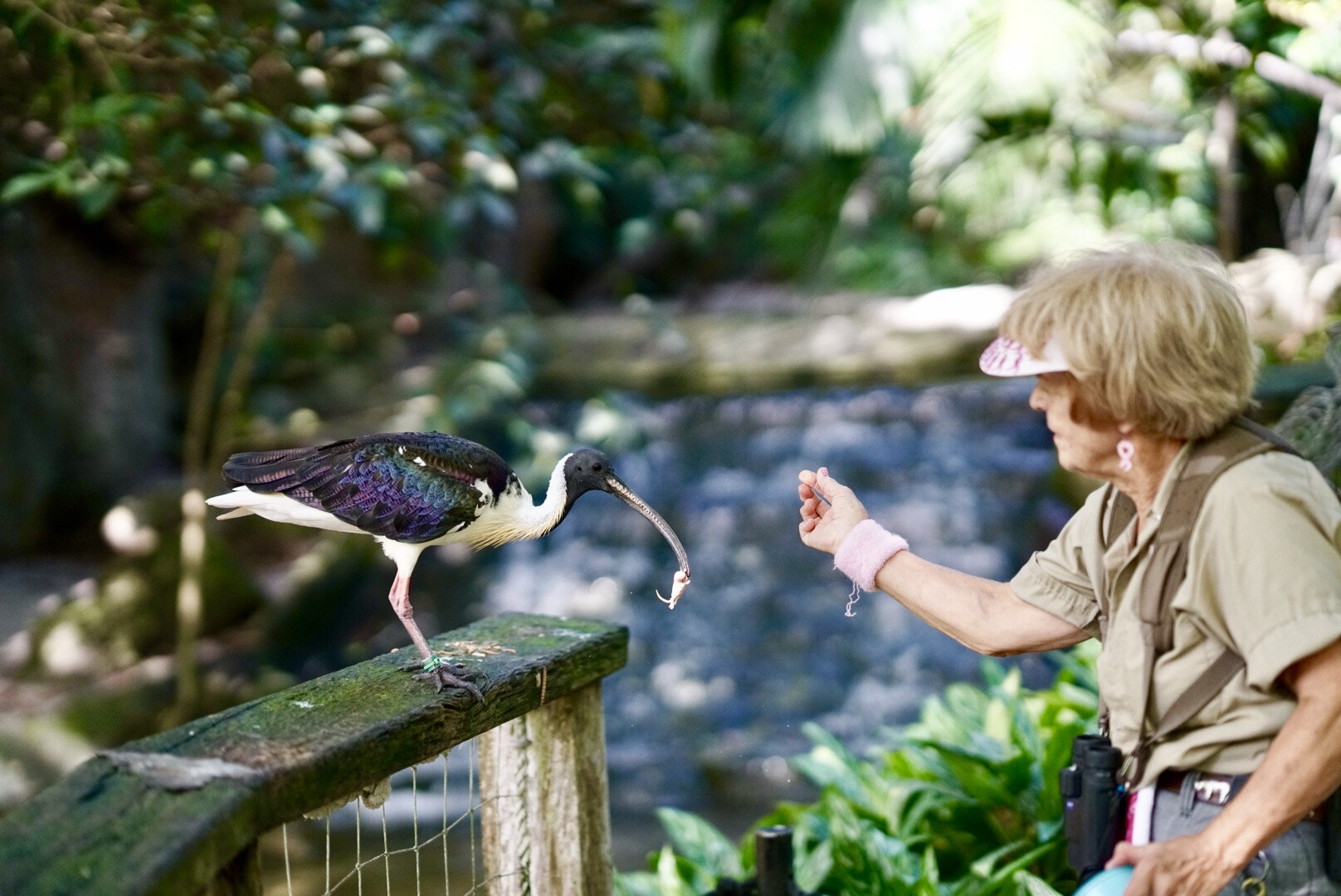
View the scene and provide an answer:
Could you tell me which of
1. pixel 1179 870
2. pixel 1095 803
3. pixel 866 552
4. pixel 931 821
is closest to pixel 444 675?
pixel 866 552

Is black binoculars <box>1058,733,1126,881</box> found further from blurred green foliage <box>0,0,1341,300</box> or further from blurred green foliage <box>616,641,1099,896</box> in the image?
blurred green foliage <box>0,0,1341,300</box>

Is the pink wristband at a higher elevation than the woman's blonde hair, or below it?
below

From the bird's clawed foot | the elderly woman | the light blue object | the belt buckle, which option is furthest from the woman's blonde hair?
the bird's clawed foot

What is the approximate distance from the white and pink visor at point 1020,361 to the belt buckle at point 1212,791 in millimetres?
633

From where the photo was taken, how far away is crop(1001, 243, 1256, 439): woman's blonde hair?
5.44ft

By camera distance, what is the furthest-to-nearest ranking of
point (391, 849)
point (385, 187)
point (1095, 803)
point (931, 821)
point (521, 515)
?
point (391, 849)
point (385, 187)
point (931, 821)
point (521, 515)
point (1095, 803)

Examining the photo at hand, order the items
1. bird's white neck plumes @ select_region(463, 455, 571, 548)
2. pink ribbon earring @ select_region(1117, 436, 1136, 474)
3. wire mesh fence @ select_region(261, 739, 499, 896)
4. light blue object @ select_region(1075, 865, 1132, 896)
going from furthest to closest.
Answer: wire mesh fence @ select_region(261, 739, 499, 896), bird's white neck plumes @ select_region(463, 455, 571, 548), pink ribbon earring @ select_region(1117, 436, 1136, 474), light blue object @ select_region(1075, 865, 1132, 896)

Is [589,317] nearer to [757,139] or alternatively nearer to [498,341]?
[757,139]

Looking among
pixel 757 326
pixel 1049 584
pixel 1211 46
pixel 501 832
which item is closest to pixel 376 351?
pixel 757 326

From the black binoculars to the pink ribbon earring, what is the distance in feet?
1.42

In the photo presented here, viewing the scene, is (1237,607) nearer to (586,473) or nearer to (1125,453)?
(1125,453)

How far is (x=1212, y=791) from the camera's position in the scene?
65.6 inches

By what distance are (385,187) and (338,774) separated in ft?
11.4

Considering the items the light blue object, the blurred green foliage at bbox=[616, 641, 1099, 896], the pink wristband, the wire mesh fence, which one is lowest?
the wire mesh fence
